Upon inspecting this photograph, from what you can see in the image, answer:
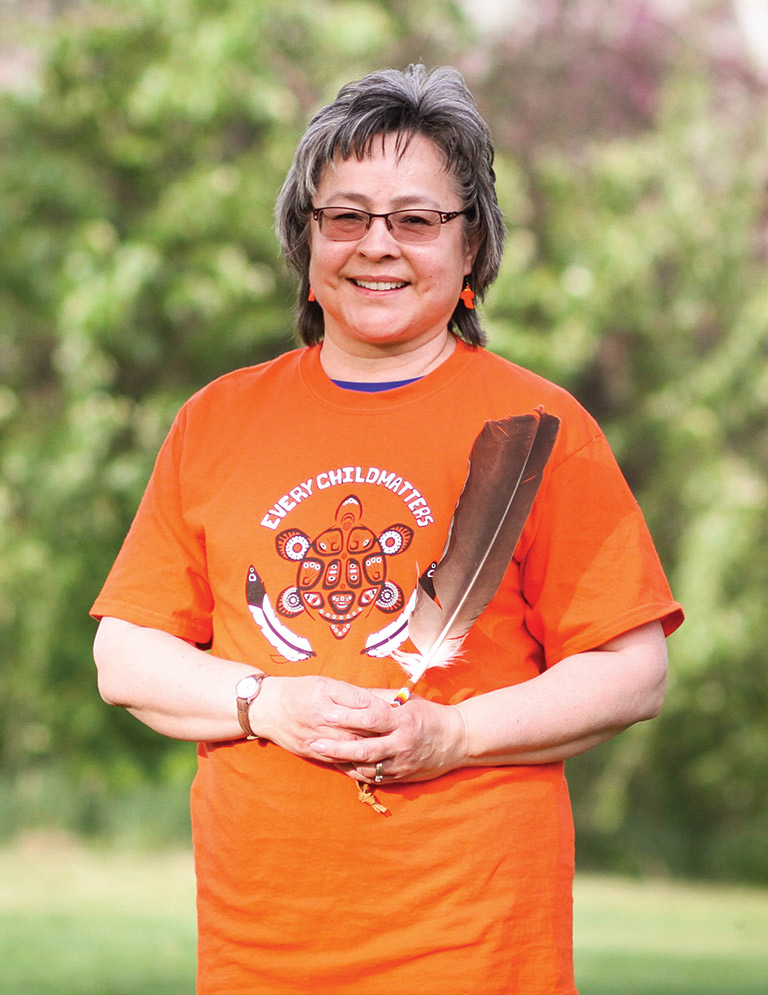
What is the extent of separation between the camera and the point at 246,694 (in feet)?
6.53

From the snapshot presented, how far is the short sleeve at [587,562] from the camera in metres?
2.02

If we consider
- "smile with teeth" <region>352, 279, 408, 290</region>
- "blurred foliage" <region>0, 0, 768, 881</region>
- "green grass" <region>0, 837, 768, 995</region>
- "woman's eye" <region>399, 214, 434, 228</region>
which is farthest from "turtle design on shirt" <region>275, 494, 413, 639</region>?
"blurred foliage" <region>0, 0, 768, 881</region>

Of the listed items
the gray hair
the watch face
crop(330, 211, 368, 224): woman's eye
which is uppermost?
the gray hair

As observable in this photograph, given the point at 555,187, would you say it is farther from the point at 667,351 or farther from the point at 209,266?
the point at 209,266

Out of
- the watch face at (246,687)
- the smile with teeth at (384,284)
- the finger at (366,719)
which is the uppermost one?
the smile with teeth at (384,284)

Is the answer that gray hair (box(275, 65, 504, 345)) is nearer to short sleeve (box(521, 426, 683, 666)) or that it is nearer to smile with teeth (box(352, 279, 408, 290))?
smile with teeth (box(352, 279, 408, 290))

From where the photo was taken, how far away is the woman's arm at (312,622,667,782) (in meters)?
1.87

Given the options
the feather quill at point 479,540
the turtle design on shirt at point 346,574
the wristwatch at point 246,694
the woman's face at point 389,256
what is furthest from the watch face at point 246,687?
the woman's face at point 389,256

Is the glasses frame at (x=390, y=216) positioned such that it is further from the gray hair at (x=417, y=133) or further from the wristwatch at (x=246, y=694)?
the wristwatch at (x=246, y=694)

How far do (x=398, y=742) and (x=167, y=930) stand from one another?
18.4 ft

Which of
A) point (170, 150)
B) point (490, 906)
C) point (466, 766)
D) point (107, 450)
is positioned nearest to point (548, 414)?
point (466, 766)

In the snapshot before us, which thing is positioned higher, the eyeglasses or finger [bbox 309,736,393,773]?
the eyeglasses

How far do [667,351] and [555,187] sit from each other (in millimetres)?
1649

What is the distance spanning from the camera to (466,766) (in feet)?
6.52
